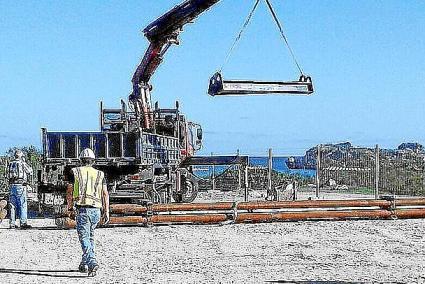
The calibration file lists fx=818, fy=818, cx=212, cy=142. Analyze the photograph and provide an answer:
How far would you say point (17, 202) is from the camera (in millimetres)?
18484

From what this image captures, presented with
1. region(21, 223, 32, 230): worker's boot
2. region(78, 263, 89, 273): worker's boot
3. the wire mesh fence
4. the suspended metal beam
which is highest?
the suspended metal beam

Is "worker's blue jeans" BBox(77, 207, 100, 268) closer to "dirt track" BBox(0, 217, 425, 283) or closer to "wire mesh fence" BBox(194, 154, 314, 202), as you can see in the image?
"dirt track" BBox(0, 217, 425, 283)

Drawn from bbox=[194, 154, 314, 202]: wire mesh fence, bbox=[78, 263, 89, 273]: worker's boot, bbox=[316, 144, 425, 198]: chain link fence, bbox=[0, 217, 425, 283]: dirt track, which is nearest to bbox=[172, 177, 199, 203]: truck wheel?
bbox=[0, 217, 425, 283]: dirt track

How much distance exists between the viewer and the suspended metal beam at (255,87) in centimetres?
1488

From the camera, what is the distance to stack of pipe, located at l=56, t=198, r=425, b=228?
18.5 m

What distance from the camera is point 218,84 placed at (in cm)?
1484

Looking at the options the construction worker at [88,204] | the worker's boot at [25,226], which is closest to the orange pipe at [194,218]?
the worker's boot at [25,226]

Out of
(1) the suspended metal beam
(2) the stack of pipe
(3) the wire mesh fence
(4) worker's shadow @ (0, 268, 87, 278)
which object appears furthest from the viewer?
(3) the wire mesh fence

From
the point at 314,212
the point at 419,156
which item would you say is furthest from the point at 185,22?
the point at 419,156

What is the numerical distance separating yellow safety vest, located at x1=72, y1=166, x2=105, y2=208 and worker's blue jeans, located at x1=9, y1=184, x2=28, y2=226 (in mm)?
7173

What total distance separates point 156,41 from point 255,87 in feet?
32.8

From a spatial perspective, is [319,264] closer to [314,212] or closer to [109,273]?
[109,273]

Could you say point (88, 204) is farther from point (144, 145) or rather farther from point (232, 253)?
point (144, 145)

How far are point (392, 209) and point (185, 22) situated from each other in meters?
7.94
